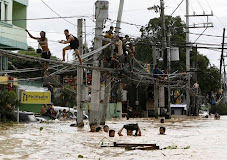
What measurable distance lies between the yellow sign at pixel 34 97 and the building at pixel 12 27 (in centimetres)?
214

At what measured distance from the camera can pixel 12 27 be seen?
29.5 meters

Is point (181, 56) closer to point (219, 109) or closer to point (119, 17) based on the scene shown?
point (219, 109)

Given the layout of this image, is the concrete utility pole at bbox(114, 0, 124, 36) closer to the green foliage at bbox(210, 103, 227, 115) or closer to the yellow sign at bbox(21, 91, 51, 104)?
the yellow sign at bbox(21, 91, 51, 104)

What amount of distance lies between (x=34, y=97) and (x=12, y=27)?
493 centimetres

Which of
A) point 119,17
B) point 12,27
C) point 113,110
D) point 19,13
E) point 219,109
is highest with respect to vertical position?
point 19,13

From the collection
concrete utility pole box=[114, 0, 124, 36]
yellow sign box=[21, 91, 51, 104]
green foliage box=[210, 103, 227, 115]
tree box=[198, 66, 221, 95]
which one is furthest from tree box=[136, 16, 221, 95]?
concrete utility pole box=[114, 0, 124, 36]

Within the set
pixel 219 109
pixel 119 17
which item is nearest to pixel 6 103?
pixel 119 17

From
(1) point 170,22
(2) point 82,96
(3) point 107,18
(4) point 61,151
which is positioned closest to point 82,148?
(4) point 61,151

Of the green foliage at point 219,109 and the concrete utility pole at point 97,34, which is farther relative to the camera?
the green foliage at point 219,109

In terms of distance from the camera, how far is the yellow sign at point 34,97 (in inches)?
1231

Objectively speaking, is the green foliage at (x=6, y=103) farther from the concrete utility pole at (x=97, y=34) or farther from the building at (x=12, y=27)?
the concrete utility pole at (x=97, y=34)

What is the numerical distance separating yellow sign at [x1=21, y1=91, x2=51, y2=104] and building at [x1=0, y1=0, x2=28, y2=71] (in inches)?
84.3

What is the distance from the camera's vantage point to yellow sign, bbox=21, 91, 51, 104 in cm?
3128

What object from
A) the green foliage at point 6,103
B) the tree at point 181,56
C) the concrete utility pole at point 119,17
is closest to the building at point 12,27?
the green foliage at point 6,103
